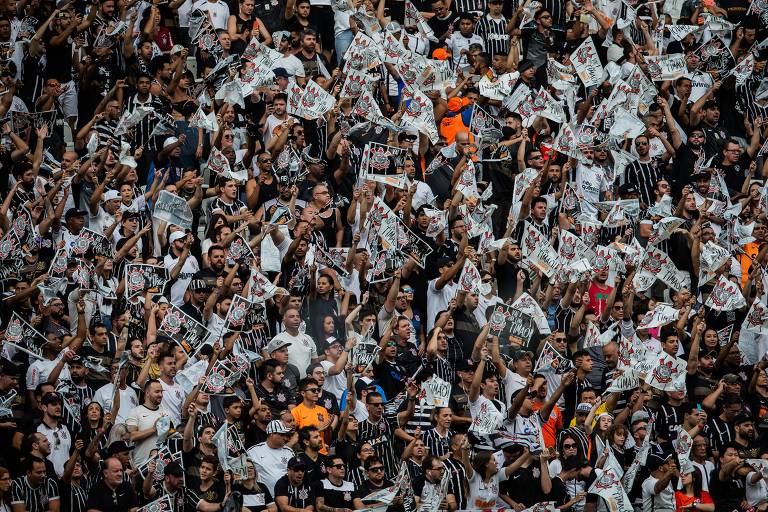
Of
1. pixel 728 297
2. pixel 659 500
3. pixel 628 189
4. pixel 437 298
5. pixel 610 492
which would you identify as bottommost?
pixel 659 500

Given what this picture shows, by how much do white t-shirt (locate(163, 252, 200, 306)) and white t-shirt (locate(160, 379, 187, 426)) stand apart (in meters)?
1.22

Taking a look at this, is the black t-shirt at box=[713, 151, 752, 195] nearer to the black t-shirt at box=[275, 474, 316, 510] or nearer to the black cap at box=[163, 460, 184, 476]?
the black t-shirt at box=[275, 474, 316, 510]

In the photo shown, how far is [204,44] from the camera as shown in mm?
18125

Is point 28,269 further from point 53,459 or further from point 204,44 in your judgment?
point 204,44

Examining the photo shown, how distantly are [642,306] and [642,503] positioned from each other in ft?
7.46

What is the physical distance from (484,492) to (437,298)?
230 cm

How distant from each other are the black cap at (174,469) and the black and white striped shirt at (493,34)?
6.81 meters

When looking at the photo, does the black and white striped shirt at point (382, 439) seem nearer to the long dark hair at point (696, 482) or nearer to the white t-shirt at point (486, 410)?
the white t-shirt at point (486, 410)

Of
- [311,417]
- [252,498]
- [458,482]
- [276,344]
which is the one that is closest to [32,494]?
[252,498]

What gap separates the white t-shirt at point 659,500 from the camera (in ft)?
52.0

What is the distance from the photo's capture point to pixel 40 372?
600 inches

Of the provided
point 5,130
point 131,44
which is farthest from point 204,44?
point 5,130

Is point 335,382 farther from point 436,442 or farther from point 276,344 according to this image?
point 436,442

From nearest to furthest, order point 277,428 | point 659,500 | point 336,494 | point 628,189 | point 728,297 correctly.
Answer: point 336,494 → point 277,428 → point 659,500 → point 728,297 → point 628,189
